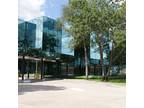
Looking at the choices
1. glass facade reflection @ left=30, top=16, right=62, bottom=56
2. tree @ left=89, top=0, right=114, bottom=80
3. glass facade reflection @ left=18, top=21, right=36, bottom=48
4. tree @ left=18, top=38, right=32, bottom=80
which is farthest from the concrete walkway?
glass facade reflection @ left=30, top=16, right=62, bottom=56

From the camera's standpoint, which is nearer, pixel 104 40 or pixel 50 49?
pixel 104 40

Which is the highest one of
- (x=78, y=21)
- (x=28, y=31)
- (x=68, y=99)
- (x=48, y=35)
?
(x=78, y=21)

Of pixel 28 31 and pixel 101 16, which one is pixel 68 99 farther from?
pixel 28 31

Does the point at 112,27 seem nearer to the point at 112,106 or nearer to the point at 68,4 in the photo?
the point at 68,4

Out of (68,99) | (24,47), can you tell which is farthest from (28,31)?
(68,99)

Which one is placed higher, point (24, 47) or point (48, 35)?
point (48, 35)

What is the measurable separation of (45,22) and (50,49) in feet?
8.31

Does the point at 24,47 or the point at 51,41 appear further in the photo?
the point at 51,41

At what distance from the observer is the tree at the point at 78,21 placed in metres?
19.1

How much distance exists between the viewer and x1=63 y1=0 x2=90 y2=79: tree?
19078 mm

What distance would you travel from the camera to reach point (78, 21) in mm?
19406

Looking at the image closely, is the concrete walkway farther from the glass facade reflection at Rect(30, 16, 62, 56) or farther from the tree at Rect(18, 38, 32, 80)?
the glass facade reflection at Rect(30, 16, 62, 56)
